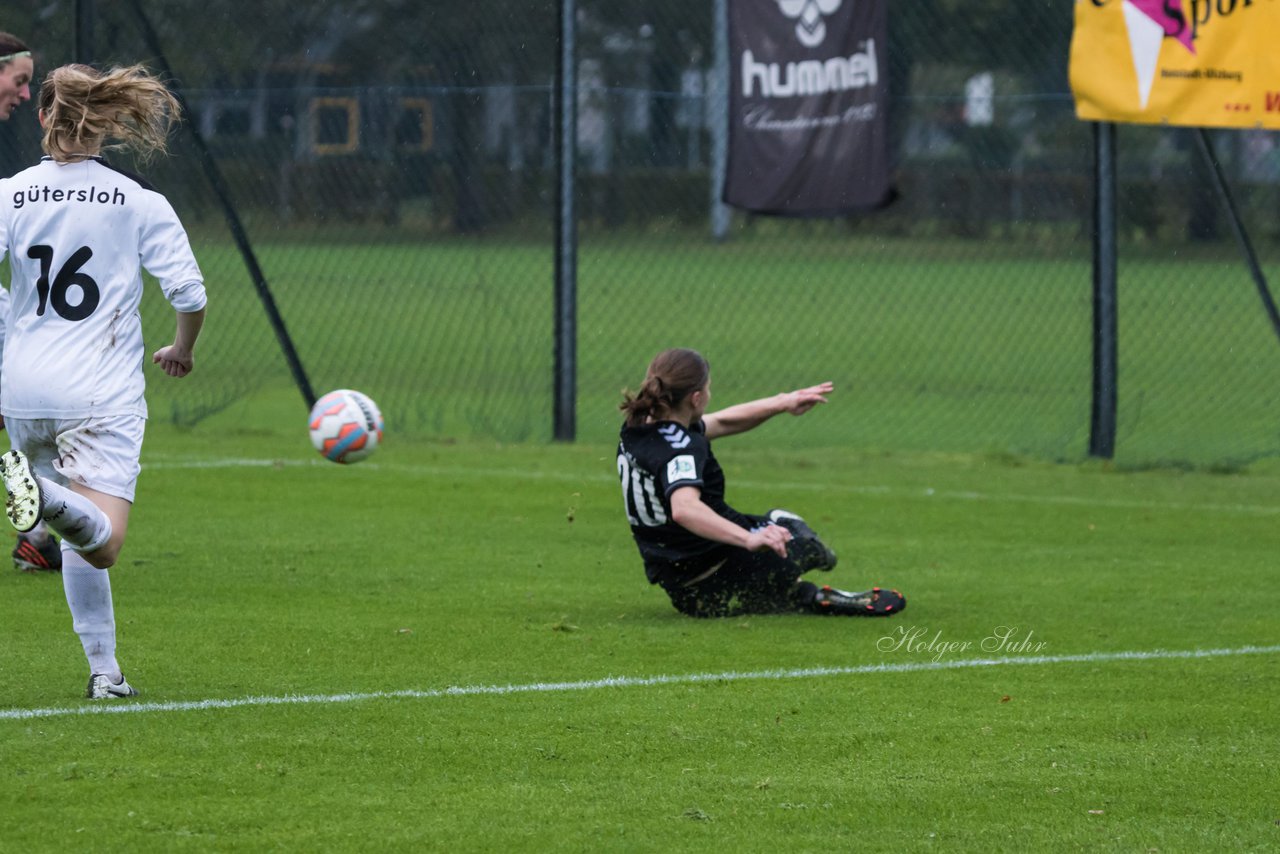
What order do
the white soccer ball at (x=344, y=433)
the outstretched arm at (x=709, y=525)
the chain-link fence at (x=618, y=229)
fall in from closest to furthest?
the outstretched arm at (x=709, y=525), the white soccer ball at (x=344, y=433), the chain-link fence at (x=618, y=229)

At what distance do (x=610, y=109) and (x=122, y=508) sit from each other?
1171 centimetres

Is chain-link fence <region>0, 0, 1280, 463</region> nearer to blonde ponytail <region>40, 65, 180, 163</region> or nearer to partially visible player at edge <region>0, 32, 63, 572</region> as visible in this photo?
partially visible player at edge <region>0, 32, 63, 572</region>

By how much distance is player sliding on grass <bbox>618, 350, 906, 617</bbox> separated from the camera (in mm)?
7461

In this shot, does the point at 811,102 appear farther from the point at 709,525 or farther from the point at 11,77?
the point at 11,77

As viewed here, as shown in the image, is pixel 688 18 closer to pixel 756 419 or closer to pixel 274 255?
pixel 274 255

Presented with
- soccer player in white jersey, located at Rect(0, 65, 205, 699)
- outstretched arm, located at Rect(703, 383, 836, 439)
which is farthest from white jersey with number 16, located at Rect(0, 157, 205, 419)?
outstretched arm, located at Rect(703, 383, 836, 439)

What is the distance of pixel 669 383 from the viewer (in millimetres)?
7516

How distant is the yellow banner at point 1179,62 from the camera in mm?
12406

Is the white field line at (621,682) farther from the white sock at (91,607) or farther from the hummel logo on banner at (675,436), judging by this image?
the hummel logo on banner at (675,436)

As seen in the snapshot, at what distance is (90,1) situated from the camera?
45.4 feet

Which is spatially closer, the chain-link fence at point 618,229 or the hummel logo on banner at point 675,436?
the hummel logo on banner at point 675,436

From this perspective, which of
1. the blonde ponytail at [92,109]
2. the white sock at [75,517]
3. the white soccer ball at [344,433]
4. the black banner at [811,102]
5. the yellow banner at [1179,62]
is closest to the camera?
the white sock at [75,517]

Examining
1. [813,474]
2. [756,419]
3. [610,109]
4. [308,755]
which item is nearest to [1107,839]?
[308,755]

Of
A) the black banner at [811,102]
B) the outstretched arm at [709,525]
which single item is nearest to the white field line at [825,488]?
the black banner at [811,102]
